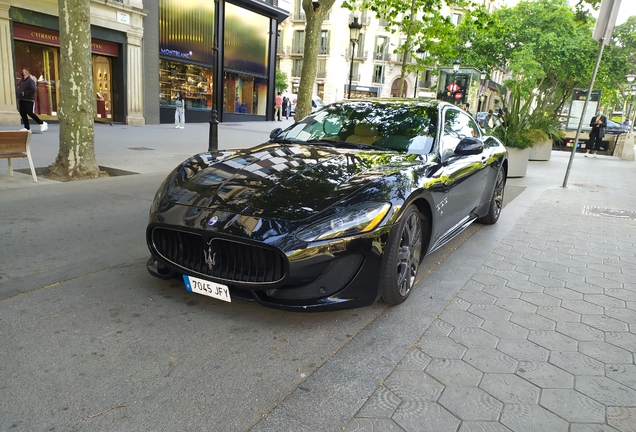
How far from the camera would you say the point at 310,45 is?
38.5ft

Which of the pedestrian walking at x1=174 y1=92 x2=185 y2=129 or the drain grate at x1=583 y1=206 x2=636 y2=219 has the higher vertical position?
the pedestrian walking at x1=174 y1=92 x2=185 y2=129

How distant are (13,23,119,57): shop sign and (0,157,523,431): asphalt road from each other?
1406 centimetres

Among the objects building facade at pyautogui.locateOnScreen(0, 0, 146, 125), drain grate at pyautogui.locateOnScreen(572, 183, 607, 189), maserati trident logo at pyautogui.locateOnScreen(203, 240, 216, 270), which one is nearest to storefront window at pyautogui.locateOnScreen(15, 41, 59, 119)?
building facade at pyautogui.locateOnScreen(0, 0, 146, 125)

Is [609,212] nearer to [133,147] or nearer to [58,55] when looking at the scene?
[133,147]

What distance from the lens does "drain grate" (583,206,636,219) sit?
756 cm

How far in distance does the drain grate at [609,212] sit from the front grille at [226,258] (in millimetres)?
6629

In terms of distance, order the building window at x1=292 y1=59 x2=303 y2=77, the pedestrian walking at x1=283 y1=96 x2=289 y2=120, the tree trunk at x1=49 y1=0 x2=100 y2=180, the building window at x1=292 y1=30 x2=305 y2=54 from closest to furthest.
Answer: the tree trunk at x1=49 y1=0 x2=100 y2=180
the pedestrian walking at x1=283 y1=96 x2=289 y2=120
the building window at x1=292 y1=30 x2=305 y2=54
the building window at x1=292 y1=59 x2=303 y2=77

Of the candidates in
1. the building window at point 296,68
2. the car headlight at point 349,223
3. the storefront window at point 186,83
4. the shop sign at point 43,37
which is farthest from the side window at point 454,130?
the building window at point 296,68

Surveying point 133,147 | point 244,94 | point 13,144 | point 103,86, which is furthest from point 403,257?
point 244,94

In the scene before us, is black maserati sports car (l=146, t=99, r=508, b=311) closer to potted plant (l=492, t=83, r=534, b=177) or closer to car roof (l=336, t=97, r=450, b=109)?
car roof (l=336, t=97, r=450, b=109)

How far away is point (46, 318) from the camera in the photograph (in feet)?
10.2

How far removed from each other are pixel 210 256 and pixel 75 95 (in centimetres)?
648

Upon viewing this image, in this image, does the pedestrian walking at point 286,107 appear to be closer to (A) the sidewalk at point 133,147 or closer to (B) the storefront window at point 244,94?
(B) the storefront window at point 244,94

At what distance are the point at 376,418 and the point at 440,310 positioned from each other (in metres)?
1.48
